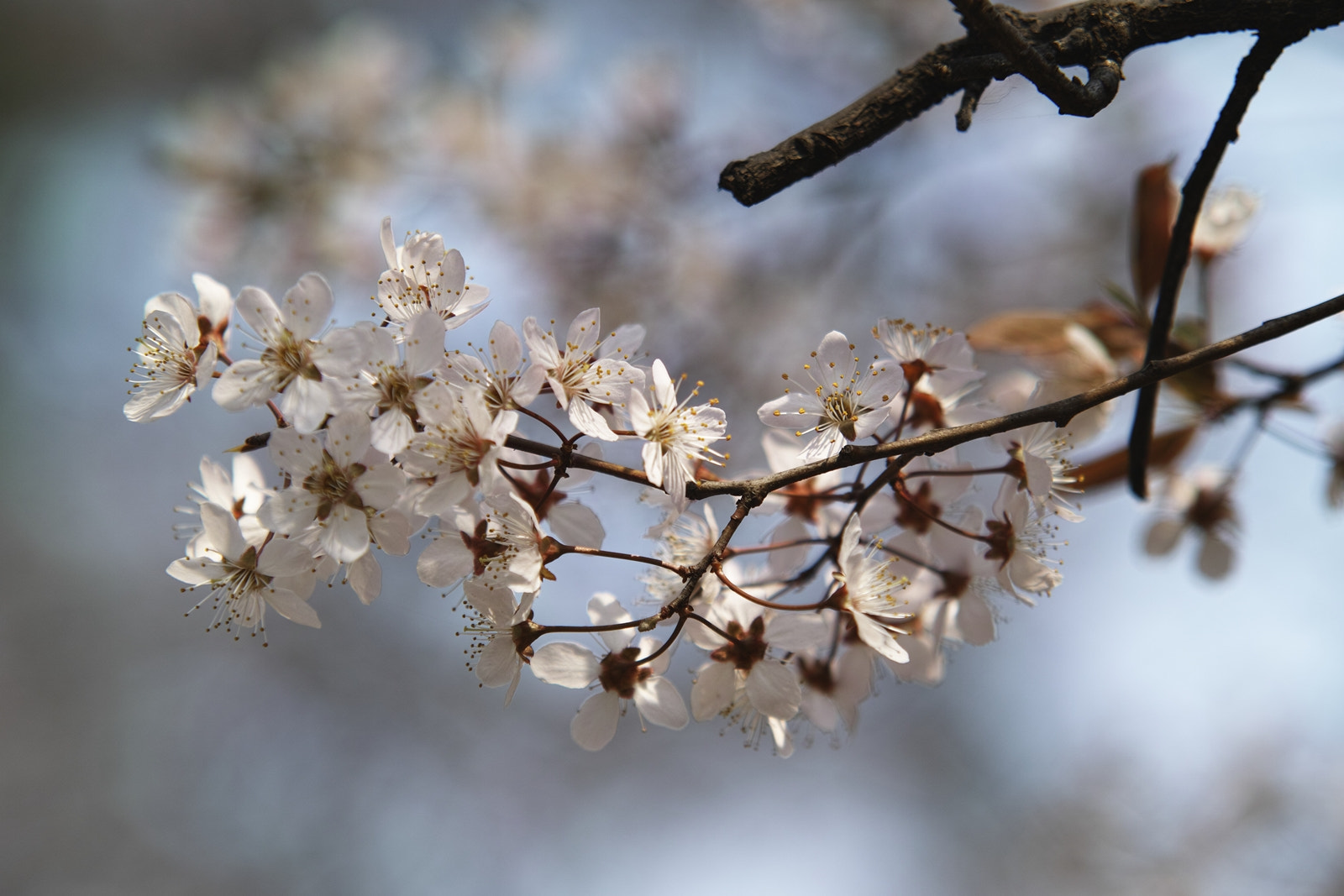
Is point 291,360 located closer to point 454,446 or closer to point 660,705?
point 454,446

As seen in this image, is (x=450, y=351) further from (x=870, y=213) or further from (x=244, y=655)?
(x=244, y=655)

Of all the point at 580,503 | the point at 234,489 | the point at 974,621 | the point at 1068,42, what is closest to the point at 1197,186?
the point at 1068,42

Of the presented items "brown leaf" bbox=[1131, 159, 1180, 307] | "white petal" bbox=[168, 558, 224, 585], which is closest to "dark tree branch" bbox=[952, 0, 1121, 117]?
"brown leaf" bbox=[1131, 159, 1180, 307]

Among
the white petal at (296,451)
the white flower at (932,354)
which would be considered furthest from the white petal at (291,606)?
the white flower at (932,354)

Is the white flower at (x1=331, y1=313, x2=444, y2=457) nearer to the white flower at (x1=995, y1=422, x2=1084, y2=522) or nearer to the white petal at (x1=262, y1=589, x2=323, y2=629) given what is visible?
the white petal at (x1=262, y1=589, x2=323, y2=629)

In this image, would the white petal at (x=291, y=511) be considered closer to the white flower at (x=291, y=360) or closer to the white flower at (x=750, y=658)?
the white flower at (x=291, y=360)

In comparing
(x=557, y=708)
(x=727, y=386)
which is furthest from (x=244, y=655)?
(x=727, y=386)
